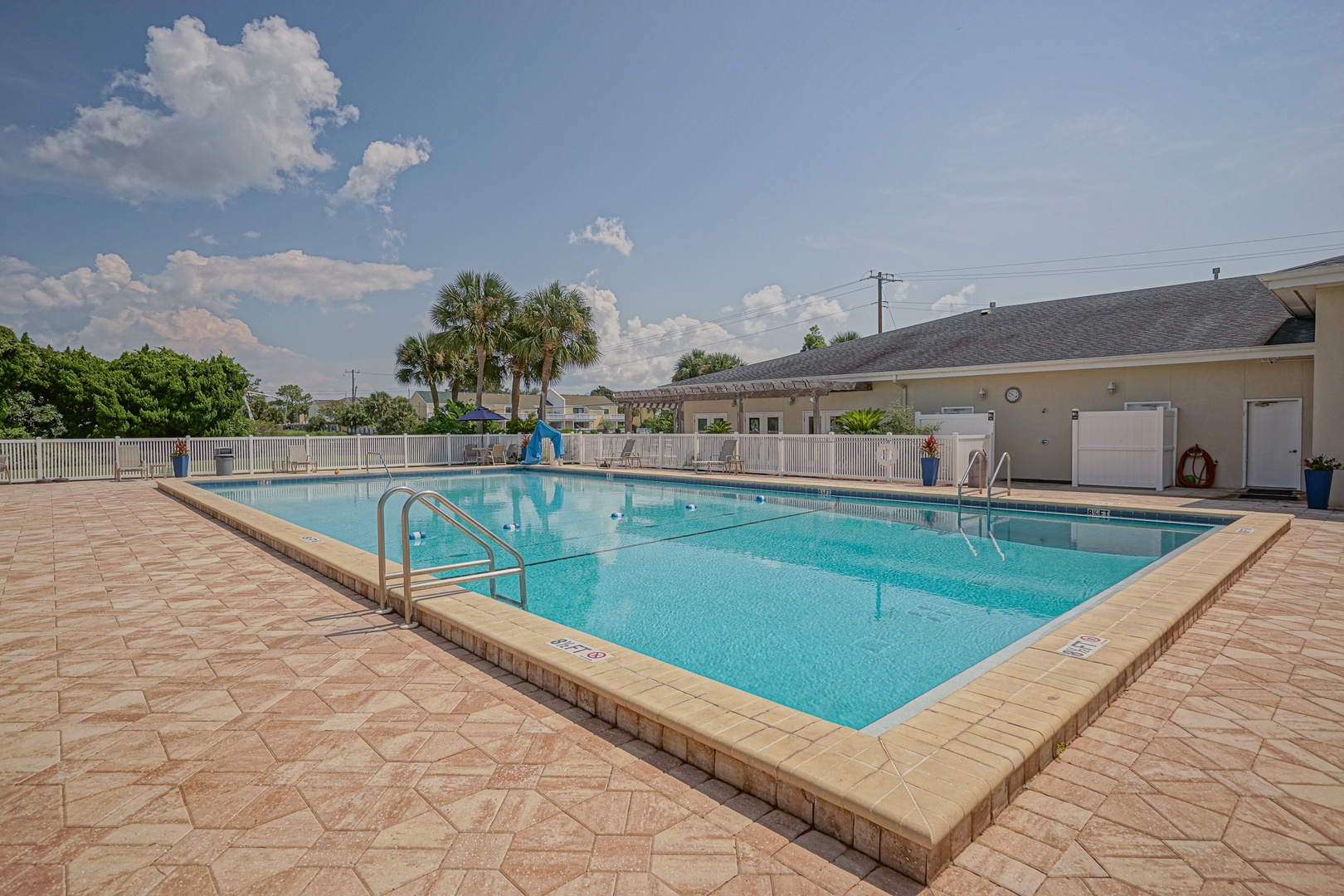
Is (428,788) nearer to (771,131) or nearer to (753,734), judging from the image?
(753,734)

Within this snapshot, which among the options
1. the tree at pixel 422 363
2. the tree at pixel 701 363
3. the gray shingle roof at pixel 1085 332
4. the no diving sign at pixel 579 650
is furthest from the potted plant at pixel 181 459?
the tree at pixel 701 363

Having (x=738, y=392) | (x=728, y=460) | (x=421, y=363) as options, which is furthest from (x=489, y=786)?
(x=421, y=363)

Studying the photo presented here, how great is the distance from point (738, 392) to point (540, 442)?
7.18 metres

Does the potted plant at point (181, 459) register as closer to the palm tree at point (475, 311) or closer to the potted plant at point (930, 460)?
the palm tree at point (475, 311)

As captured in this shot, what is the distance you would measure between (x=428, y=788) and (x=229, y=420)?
30167 mm

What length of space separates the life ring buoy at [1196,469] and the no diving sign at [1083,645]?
1272 centimetres

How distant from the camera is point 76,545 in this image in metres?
7.74

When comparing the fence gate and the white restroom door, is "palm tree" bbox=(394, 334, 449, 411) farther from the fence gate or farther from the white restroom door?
the white restroom door

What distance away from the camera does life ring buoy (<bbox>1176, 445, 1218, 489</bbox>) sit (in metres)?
13.4

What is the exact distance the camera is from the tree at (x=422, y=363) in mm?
35250

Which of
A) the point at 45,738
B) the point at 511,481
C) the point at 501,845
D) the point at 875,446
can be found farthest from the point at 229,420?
the point at 501,845

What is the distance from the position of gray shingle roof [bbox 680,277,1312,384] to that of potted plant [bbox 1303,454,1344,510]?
3532mm

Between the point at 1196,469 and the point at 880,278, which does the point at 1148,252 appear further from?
A: the point at 1196,469

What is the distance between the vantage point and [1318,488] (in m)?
9.88
